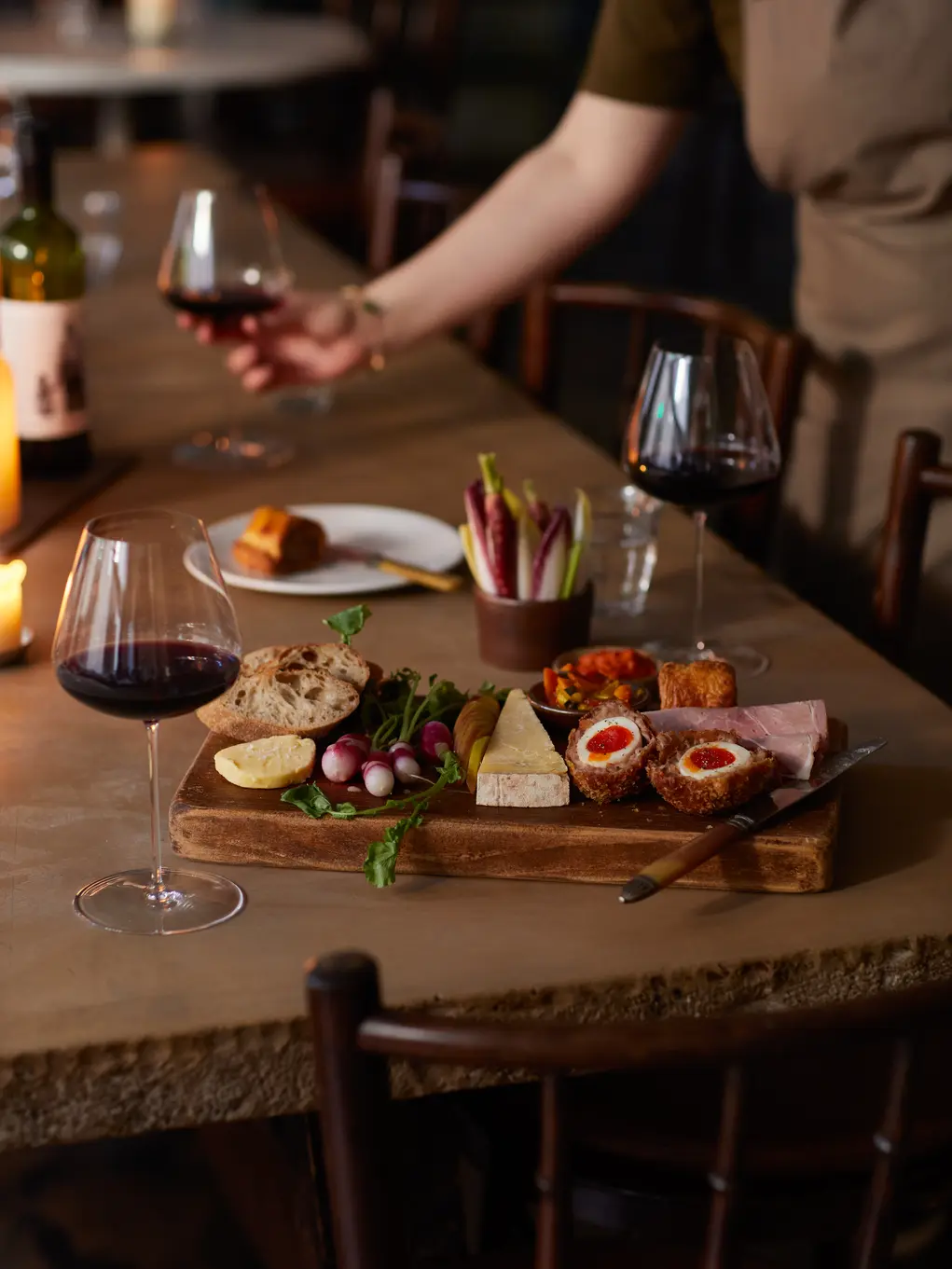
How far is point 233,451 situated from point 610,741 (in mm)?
Answer: 942

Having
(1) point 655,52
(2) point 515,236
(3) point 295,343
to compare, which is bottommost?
(3) point 295,343

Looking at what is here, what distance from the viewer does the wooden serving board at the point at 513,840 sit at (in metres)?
0.94

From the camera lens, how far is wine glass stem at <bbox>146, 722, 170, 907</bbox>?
903 millimetres

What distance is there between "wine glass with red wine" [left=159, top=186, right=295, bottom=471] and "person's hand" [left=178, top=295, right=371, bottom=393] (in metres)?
0.01

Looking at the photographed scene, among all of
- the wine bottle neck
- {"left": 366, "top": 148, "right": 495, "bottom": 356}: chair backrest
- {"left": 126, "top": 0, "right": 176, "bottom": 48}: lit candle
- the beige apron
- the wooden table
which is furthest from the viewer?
{"left": 126, "top": 0, "right": 176, "bottom": 48}: lit candle

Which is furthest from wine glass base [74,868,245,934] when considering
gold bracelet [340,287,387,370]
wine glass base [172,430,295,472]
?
gold bracelet [340,287,387,370]

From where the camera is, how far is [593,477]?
175cm

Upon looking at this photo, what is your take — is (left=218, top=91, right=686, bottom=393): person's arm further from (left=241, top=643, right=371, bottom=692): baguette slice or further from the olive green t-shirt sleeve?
(left=241, top=643, right=371, bottom=692): baguette slice

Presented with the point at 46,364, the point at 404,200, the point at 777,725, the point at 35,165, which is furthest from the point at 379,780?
the point at 404,200

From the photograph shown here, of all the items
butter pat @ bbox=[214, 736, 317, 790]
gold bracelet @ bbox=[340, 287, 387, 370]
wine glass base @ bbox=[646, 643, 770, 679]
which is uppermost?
gold bracelet @ bbox=[340, 287, 387, 370]

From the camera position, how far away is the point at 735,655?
1302 mm

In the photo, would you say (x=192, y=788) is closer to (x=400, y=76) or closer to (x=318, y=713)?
(x=318, y=713)

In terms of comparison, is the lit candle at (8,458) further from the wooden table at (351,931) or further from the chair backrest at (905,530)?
the chair backrest at (905,530)

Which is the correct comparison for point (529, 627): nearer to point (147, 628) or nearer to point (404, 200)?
point (147, 628)
